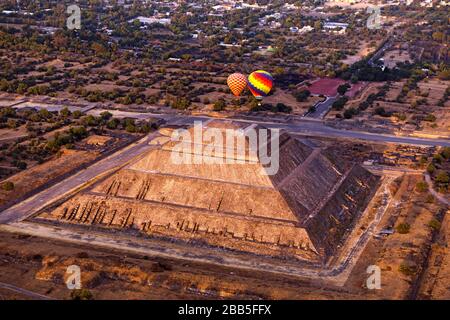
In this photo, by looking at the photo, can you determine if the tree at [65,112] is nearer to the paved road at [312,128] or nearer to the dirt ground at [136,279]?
the paved road at [312,128]

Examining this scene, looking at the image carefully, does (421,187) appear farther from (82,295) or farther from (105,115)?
(105,115)

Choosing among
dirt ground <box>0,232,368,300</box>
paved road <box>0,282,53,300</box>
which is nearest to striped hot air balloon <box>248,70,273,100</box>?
dirt ground <box>0,232,368,300</box>

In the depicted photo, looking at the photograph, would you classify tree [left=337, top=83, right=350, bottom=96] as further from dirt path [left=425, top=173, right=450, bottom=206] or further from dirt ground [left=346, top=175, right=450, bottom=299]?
dirt ground [left=346, top=175, right=450, bottom=299]

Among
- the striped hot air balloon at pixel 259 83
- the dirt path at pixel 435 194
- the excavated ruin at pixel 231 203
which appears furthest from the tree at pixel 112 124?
the dirt path at pixel 435 194

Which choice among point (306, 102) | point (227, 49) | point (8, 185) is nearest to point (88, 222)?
point (8, 185)

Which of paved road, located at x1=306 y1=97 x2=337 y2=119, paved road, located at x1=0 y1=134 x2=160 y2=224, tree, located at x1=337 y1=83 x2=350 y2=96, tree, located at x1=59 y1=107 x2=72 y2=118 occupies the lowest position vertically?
tree, located at x1=59 y1=107 x2=72 y2=118

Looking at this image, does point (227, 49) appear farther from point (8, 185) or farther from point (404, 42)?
point (8, 185)
